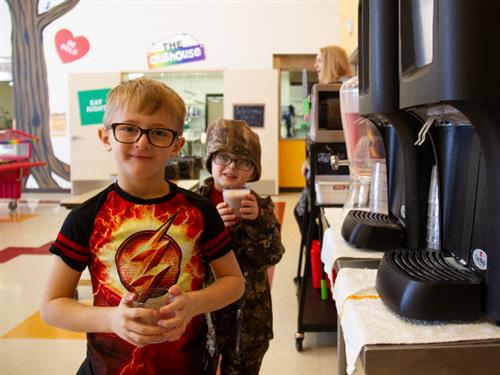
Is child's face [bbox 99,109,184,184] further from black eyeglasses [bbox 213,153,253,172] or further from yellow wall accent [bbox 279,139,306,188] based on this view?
yellow wall accent [bbox 279,139,306,188]

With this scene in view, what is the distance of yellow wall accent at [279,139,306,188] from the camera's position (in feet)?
28.0

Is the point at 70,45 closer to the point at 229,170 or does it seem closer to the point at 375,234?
the point at 229,170

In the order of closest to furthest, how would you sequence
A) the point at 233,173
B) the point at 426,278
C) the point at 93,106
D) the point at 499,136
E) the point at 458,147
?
the point at 499,136
the point at 426,278
the point at 458,147
the point at 233,173
the point at 93,106

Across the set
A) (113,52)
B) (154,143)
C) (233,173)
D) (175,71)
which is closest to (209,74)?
(175,71)

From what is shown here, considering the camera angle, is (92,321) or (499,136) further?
(92,321)

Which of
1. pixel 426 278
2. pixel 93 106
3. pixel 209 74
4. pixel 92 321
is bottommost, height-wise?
pixel 92 321

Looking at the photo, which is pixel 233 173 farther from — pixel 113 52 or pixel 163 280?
pixel 113 52

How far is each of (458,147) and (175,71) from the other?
8.05 metres

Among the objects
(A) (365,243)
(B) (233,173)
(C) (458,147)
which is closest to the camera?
(C) (458,147)

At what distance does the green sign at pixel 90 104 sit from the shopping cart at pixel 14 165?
1.23 m

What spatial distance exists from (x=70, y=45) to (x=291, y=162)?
437 cm

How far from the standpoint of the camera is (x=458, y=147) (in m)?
0.96

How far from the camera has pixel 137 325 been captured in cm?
85

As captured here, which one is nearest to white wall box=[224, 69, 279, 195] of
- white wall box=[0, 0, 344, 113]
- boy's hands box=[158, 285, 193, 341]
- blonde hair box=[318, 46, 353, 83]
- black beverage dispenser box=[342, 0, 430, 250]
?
white wall box=[0, 0, 344, 113]
